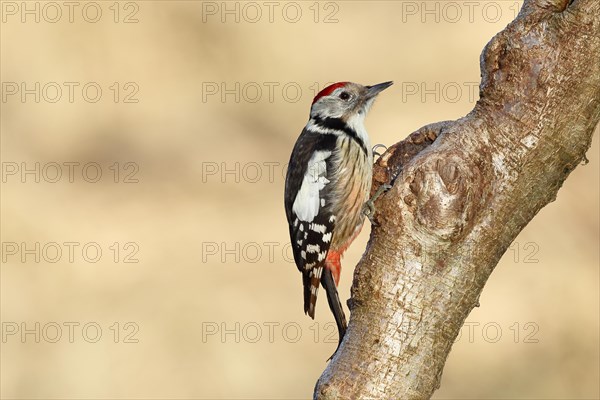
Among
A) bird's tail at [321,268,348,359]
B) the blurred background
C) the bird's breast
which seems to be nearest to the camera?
bird's tail at [321,268,348,359]

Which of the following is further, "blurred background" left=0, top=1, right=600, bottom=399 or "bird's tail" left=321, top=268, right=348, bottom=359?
"blurred background" left=0, top=1, right=600, bottom=399

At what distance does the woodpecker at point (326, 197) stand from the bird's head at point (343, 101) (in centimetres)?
11

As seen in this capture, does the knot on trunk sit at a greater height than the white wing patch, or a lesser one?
lesser

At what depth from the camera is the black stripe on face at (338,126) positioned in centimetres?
453

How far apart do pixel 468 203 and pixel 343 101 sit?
93.4 inches

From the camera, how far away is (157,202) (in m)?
7.80

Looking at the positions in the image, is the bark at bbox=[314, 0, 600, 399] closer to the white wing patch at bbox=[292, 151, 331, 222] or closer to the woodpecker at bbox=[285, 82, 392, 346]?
the woodpecker at bbox=[285, 82, 392, 346]

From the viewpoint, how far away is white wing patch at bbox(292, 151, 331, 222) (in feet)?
14.2

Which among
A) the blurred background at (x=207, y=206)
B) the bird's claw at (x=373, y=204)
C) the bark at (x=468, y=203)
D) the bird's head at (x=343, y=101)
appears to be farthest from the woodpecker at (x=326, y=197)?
the blurred background at (x=207, y=206)

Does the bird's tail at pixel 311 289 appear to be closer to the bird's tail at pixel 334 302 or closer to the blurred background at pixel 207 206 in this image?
the bird's tail at pixel 334 302

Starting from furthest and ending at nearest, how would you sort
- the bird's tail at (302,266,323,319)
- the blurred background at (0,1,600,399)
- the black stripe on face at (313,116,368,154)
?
the blurred background at (0,1,600,399) < the black stripe on face at (313,116,368,154) < the bird's tail at (302,266,323,319)

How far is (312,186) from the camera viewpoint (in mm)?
4398

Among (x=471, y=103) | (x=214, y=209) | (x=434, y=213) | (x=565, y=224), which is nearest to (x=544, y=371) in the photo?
(x=565, y=224)

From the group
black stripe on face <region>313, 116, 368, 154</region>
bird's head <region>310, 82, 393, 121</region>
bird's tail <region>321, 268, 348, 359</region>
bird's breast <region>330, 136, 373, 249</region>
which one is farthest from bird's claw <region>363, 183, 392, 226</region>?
bird's head <region>310, 82, 393, 121</region>
